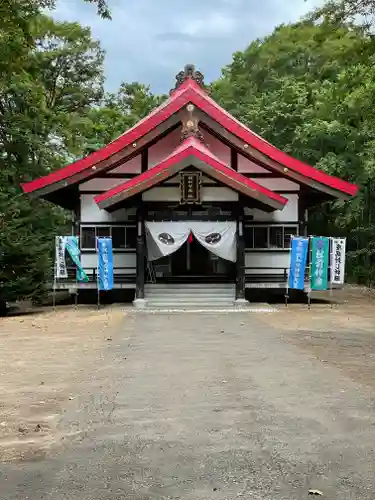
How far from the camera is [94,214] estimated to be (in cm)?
1939

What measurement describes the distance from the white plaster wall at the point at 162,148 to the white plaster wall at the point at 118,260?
3168 millimetres

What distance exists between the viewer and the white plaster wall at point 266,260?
64.2 ft

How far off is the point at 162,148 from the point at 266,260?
16.6ft

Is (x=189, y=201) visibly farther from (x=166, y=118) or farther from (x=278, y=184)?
(x=278, y=184)

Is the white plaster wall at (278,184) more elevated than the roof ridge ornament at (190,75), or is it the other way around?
the roof ridge ornament at (190,75)

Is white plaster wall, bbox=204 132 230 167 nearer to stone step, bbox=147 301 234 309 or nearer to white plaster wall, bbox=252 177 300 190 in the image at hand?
white plaster wall, bbox=252 177 300 190

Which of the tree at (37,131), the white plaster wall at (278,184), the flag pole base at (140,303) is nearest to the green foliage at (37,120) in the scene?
the tree at (37,131)

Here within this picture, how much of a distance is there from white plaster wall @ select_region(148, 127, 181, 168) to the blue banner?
4.11m

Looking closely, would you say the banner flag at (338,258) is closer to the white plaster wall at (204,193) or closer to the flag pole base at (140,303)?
the white plaster wall at (204,193)

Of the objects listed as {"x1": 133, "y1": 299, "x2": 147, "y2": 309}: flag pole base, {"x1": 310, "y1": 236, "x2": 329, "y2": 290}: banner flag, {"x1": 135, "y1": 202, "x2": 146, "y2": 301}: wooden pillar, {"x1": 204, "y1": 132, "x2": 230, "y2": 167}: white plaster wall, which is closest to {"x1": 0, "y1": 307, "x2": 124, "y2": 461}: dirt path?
{"x1": 133, "y1": 299, "x2": 147, "y2": 309}: flag pole base

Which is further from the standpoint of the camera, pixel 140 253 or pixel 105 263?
pixel 140 253

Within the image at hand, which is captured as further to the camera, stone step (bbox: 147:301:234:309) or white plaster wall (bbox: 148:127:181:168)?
white plaster wall (bbox: 148:127:181:168)

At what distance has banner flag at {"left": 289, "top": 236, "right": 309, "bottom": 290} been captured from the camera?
16.8 metres

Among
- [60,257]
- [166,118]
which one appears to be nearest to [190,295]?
[60,257]
